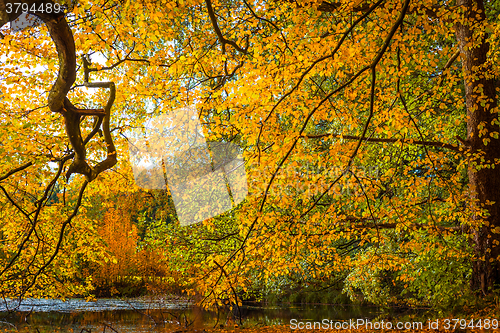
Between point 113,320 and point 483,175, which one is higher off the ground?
point 483,175

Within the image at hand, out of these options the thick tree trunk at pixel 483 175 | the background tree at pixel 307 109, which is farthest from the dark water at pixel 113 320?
the thick tree trunk at pixel 483 175

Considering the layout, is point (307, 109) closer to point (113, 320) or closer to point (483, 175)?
point (483, 175)

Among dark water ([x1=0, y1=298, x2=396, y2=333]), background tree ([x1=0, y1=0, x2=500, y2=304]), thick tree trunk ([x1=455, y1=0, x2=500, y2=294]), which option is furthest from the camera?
dark water ([x1=0, y1=298, x2=396, y2=333])

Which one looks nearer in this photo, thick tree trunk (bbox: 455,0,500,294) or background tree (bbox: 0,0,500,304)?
background tree (bbox: 0,0,500,304)

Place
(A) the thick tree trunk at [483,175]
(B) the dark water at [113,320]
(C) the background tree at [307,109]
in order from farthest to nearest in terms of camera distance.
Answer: (B) the dark water at [113,320], (A) the thick tree trunk at [483,175], (C) the background tree at [307,109]

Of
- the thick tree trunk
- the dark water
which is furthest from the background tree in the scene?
the dark water

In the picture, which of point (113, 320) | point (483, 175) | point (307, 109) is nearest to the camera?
point (307, 109)

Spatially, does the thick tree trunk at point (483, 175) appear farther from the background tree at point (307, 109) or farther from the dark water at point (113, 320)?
the dark water at point (113, 320)

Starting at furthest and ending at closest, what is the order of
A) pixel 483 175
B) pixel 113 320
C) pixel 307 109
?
pixel 113 320 → pixel 483 175 → pixel 307 109

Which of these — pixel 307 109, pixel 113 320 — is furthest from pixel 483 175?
pixel 113 320

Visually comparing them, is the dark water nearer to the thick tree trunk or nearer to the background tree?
the background tree

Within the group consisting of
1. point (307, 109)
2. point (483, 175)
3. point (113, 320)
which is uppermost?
point (307, 109)

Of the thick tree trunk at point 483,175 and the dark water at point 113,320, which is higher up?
the thick tree trunk at point 483,175

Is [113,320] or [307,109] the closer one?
[307,109]
